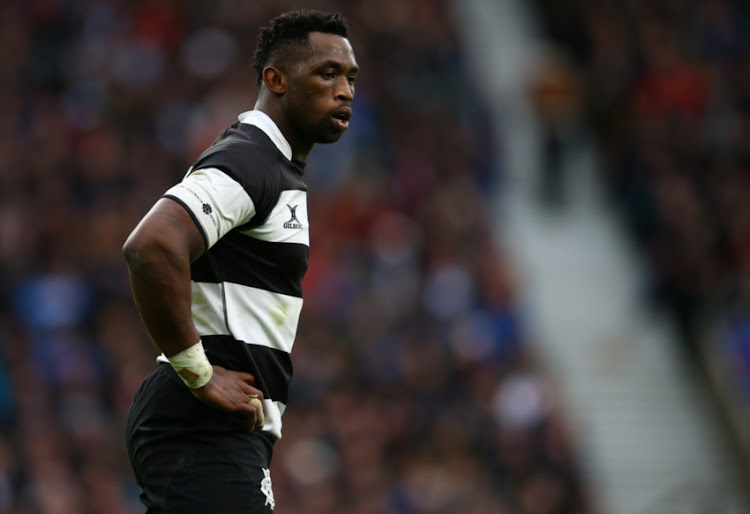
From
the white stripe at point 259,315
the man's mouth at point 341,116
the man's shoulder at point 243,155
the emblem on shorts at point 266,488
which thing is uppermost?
the man's mouth at point 341,116

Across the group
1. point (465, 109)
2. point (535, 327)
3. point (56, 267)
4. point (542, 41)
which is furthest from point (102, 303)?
point (542, 41)

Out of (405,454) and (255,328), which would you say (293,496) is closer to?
(405,454)

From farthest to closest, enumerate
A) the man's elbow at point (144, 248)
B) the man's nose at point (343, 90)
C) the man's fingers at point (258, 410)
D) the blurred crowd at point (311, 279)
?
the blurred crowd at point (311, 279) → the man's nose at point (343, 90) → the man's fingers at point (258, 410) → the man's elbow at point (144, 248)

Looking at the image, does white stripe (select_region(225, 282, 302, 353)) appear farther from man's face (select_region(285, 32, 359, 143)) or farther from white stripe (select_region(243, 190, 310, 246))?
man's face (select_region(285, 32, 359, 143))

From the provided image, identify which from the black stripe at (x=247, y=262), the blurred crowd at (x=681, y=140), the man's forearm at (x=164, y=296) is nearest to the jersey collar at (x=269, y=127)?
the black stripe at (x=247, y=262)

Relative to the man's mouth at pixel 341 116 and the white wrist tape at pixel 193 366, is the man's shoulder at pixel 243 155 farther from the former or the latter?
the white wrist tape at pixel 193 366

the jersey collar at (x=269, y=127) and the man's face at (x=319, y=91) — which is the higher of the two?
the man's face at (x=319, y=91)

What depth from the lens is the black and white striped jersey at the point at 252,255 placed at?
3889 millimetres

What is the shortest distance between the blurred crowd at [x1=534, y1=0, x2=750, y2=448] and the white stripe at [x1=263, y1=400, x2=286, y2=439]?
9.67 m

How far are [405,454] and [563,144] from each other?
220 inches

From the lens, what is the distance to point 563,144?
15547 mm

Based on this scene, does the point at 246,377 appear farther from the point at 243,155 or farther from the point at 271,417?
the point at 243,155

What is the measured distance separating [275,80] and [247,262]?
667 mm

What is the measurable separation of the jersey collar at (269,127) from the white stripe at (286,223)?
154mm
